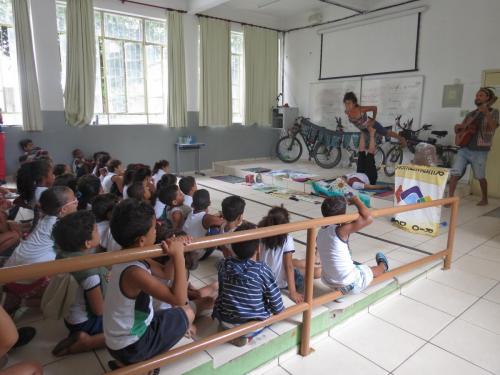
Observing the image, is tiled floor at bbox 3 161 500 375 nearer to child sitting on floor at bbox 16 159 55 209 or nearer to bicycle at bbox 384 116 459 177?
child sitting on floor at bbox 16 159 55 209

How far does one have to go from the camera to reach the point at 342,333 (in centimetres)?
216

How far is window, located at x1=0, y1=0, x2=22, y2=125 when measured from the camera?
585 cm

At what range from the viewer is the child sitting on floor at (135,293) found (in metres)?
1.28

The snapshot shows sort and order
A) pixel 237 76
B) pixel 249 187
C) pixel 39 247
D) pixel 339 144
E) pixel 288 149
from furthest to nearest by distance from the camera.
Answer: pixel 288 149
pixel 237 76
pixel 339 144
pixel 249 187
pixel 39 247

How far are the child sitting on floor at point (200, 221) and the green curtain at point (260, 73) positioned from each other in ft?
19.6

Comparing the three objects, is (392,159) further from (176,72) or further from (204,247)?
(204,247)

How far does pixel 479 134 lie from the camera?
4758 mm

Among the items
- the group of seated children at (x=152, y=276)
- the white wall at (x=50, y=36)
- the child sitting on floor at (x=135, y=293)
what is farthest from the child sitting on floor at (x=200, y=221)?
the white wall at (x=50, y=36)

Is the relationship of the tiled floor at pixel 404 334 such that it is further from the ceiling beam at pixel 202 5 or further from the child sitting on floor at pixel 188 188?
the ceiling beam at pixel 202 5

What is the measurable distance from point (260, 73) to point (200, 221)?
6.59m

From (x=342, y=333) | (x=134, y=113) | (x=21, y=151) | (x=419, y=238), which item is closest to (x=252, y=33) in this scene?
(x=134, y=113)

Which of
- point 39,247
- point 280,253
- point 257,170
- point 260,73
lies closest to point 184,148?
point 257,170

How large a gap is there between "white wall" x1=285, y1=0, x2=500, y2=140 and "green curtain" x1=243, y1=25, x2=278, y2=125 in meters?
2.74

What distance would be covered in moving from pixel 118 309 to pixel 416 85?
6808mm
